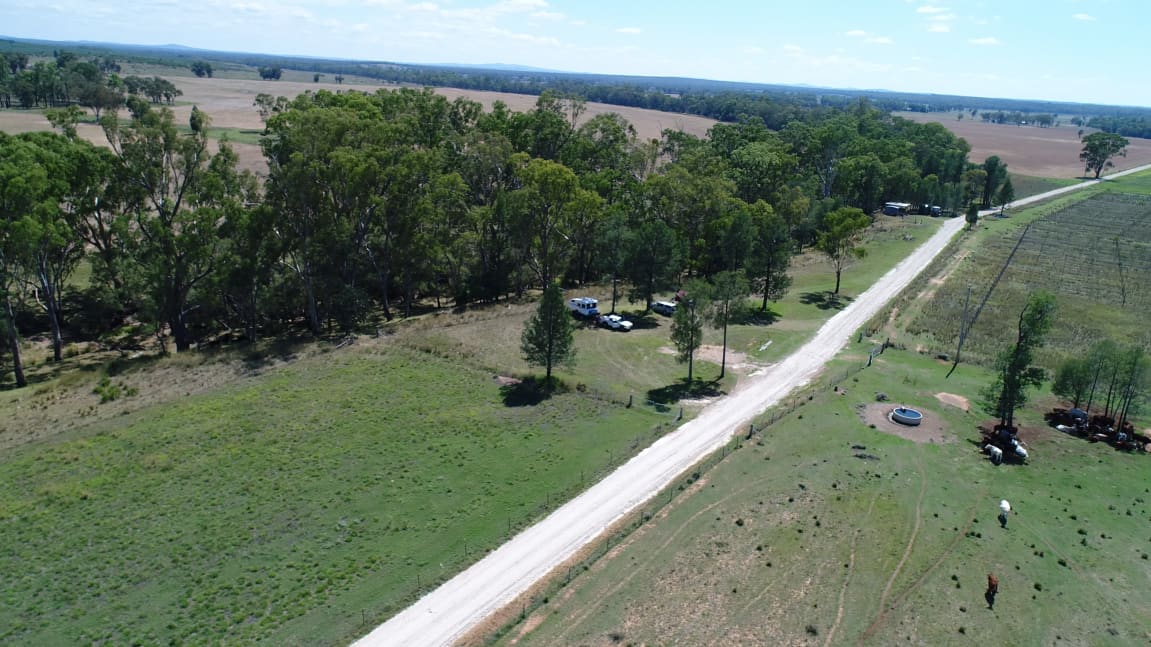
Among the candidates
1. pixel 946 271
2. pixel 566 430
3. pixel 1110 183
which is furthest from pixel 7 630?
pixel 1110 183

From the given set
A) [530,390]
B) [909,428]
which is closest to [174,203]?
[530,390]

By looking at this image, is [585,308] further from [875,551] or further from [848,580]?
[848,580]

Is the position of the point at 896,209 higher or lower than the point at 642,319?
higher

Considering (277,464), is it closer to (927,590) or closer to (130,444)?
(130,444)

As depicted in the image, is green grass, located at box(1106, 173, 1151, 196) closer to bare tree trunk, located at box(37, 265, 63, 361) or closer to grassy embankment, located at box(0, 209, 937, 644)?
grassy embankment, located at box(0, 209, 937, 644)

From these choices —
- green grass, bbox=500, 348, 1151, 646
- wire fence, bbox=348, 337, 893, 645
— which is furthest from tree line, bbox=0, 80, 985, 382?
green grass, bbox=500, 348, 1151, 646

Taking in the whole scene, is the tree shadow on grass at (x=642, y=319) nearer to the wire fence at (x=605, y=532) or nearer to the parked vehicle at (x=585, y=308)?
the parked vehicle at (x=585, y=308)
